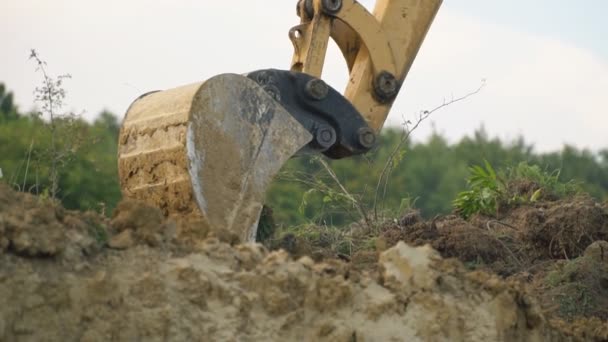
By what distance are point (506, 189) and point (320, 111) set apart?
8.60 feet

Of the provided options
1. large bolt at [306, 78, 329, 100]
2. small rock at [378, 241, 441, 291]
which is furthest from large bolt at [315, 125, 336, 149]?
small rock at [378, 241, 441, 291]

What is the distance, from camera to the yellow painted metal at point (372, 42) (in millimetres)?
7688

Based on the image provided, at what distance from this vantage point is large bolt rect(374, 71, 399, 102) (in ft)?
25.4

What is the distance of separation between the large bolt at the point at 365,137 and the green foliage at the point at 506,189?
6.94ft

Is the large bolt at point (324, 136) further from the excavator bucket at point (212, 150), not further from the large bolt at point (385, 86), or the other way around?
the large bolt at point (385, 86)

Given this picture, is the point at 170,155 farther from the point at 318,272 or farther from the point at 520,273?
the point at 520,273

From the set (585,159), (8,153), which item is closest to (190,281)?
(8,153)

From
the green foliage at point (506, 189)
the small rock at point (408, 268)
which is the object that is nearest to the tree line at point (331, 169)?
the green foliage at point (506, 189)

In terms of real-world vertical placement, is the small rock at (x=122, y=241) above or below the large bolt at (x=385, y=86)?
below

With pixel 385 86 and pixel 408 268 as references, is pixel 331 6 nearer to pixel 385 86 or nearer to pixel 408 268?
pixel 385 86

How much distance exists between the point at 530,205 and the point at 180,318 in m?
4.65

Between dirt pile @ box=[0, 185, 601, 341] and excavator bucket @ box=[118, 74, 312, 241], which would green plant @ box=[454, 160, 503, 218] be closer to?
excavator bucket @ box=[118, 74, 312, 241]

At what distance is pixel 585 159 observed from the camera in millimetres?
49656

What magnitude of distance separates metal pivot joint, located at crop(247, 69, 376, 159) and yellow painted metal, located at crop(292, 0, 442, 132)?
40cm
